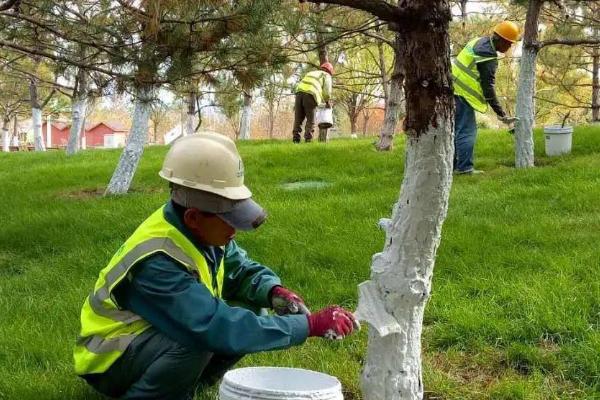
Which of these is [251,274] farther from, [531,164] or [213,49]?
[531,164]

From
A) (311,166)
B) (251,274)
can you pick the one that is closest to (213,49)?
(251,274)

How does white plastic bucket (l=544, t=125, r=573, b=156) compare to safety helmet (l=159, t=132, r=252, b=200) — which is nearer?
safety helmet (l=159, t=132, r=252, b=200)

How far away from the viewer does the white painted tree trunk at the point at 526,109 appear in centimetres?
629

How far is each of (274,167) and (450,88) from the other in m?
5.89

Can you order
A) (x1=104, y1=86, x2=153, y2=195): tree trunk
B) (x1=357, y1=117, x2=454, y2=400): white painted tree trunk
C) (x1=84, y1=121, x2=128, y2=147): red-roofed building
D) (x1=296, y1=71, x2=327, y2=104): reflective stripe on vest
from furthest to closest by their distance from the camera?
(x1=84, y1=121, x2=128, y2=147): red-roofed building
(x1=296, y1=71, x2=327, y2=104): reflective stripe on vest
(x1=104, y1=86, x2=153, y2=195): tree trunk
(x1=357, y1=117, x2=454, y2=400): white painted tree trunk

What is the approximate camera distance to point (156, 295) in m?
1.97

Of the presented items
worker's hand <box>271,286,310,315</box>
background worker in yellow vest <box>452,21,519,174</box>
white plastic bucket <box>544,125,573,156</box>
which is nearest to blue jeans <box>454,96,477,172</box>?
background worker in yellow vest <box>452,21,519,174</box>

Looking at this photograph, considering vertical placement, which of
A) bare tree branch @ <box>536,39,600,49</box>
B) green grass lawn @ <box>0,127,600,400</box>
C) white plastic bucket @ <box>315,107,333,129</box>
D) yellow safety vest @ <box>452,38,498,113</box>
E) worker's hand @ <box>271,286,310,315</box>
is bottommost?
green grass lawn @ <box>0,127,600,400</box>

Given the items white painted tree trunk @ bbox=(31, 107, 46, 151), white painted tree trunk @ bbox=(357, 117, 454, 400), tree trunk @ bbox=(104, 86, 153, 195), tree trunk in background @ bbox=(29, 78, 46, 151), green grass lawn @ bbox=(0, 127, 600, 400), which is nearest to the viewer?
white painted tree trunk @ bbox=(357, 117, 454, 400)

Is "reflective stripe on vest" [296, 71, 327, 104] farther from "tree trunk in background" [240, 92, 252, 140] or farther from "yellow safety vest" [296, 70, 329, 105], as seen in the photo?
"tree trunk in background" [240, 92, 252, 140]

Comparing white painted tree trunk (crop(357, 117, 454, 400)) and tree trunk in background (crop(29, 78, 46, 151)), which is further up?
tree trunk in background (crop(29, 78, 46, 151))

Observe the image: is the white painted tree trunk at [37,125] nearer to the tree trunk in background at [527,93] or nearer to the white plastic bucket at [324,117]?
the white plastic bucket at [324,117]

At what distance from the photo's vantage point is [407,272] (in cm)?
205

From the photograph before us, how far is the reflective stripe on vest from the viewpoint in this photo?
32.3 feet
